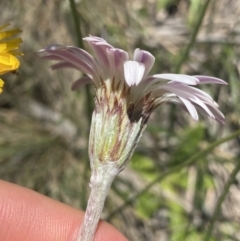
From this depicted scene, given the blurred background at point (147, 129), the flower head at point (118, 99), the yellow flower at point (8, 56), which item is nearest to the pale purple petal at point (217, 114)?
the flower head at point (118, 99)

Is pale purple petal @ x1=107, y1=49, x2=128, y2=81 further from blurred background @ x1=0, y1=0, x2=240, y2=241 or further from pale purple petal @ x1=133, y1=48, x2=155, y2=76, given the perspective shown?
blurred background @ x1=0, y1=0, x2=240, y2=241

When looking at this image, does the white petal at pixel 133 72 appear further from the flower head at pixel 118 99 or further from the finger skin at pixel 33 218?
the finger skin at pixel 33 218

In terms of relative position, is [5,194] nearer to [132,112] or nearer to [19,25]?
[132,112]

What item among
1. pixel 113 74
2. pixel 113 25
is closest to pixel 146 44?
pixel 113 25

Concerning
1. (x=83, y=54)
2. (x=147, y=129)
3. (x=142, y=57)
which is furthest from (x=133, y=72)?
(x=147, y=129)

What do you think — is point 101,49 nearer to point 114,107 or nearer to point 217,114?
point 114,107

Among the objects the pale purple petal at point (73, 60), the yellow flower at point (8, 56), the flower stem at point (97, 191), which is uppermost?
the yellow flower at point (8, 56)
